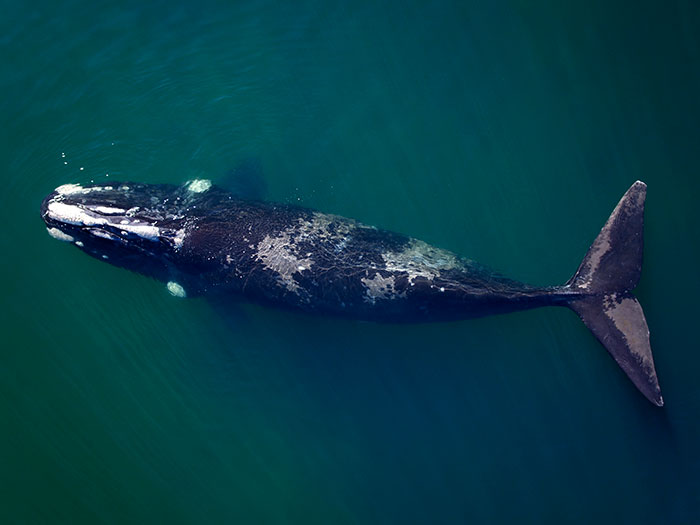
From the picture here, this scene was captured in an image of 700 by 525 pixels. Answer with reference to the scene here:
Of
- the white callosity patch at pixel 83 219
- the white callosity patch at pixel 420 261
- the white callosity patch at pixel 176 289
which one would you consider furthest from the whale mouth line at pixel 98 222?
the white callosity patch at pixel 420 261

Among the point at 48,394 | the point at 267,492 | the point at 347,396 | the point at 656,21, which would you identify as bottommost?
the point at 267,492

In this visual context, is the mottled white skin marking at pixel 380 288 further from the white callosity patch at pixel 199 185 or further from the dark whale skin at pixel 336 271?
the white callosity patch at pixel 199 185

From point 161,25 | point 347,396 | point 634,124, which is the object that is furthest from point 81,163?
point 634,124

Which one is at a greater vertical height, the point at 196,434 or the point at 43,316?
the point at 43,316

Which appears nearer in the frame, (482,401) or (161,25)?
(482,401)

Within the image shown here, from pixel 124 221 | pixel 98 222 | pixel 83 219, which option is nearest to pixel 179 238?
pixel 124 221

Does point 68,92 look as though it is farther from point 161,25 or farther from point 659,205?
point 659,205
